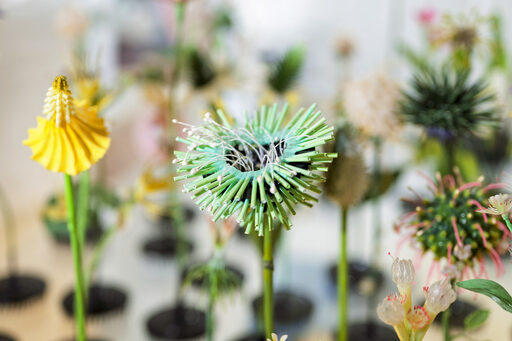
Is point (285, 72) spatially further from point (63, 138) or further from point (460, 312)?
point (63, 138)

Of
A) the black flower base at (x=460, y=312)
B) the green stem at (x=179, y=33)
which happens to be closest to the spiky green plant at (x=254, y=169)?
the green stem at (x=179, y=33)

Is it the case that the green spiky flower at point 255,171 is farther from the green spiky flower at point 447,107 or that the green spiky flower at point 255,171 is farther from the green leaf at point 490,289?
the green spiky flower at point 447,107

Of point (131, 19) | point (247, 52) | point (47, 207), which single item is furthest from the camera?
point (131, 19)

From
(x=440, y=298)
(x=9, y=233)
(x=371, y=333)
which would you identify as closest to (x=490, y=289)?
(x=440, y=298)

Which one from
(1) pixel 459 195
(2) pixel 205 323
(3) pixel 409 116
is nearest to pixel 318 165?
(1) pixel 459 195

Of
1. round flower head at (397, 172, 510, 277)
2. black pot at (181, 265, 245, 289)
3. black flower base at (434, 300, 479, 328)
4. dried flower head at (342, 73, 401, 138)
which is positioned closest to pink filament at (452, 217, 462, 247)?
round flower head at (397, 172, 510, 277)

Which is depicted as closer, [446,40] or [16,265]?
[446,40]

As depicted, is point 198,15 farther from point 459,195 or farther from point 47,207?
point 459,195

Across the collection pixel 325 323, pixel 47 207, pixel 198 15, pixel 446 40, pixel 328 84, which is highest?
pixel 198 15

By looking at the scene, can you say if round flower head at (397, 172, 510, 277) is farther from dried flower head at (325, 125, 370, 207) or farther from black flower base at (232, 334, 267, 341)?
black flower base at (232, 334, 267, 341)
